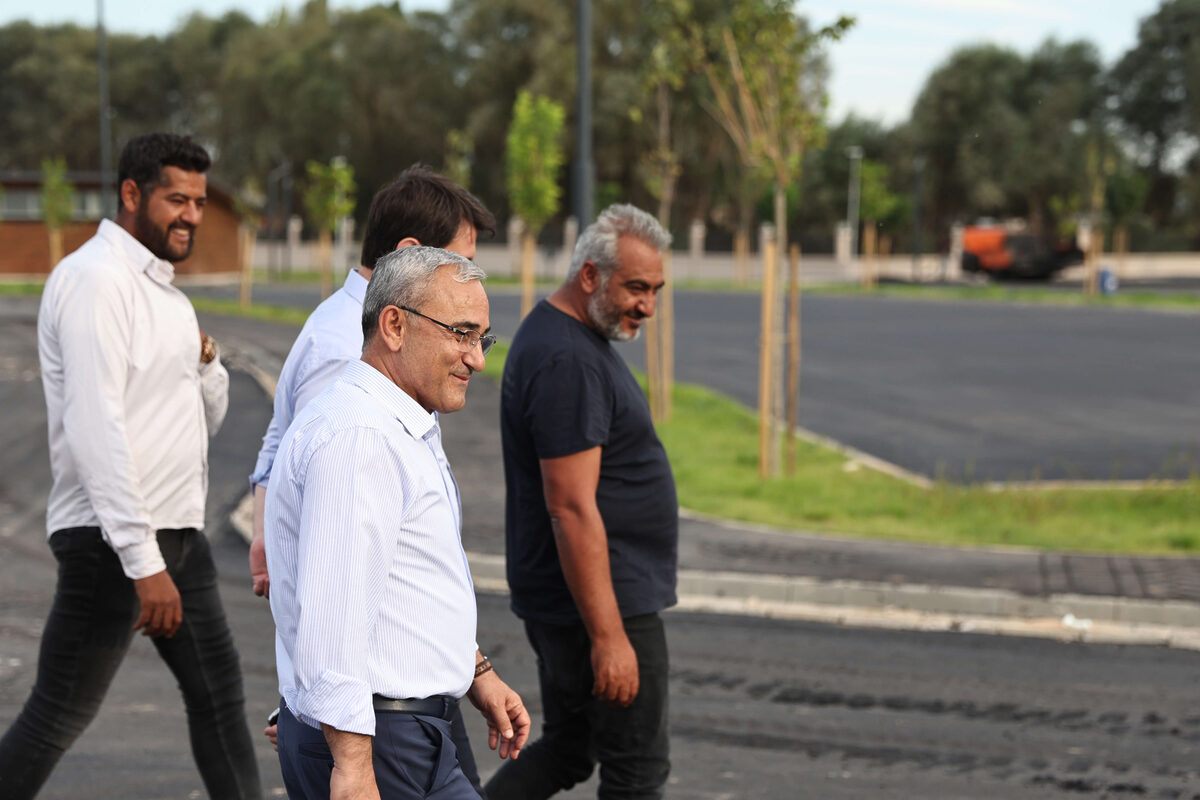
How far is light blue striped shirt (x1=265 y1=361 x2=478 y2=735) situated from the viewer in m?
2.24

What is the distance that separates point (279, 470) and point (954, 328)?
2823cm

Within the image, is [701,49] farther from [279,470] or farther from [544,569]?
[279,470]

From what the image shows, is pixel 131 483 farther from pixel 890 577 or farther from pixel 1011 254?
pixel 1011 254

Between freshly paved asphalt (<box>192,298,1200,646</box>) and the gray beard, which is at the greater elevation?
the gray beard

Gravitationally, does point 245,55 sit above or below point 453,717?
above

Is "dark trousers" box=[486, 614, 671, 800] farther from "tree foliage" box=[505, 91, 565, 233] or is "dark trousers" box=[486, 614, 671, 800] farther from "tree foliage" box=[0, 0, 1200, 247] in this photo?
"tree foliage" box=[0, 0, 1200, 247]

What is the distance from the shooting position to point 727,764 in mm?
5094

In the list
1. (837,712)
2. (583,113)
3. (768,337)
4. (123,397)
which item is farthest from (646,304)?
(583,113)

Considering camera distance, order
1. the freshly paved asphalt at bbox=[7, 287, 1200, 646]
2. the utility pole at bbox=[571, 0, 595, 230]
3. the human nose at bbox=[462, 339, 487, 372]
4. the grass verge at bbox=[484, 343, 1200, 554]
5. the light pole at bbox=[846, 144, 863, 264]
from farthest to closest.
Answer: the light pole at bbox=[846, 144, 863, 264], the utility pole at bbox=[571, 0, 595, 230], the grass verge at bbox=[484, 343, 1200, 554], the freshly paved asphalt at bbox=[7, 287, 1200, 646], the human nose at bbox=[462, 339, 487, 372]

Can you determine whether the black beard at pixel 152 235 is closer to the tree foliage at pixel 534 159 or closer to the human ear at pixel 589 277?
the human ear at pixel 589 277

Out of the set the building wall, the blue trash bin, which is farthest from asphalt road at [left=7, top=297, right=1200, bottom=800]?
the building wall

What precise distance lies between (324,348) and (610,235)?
0.91 metres

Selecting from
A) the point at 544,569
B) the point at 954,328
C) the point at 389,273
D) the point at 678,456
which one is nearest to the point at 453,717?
the point at 389,273

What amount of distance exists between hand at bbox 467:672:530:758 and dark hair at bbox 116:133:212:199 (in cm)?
181
